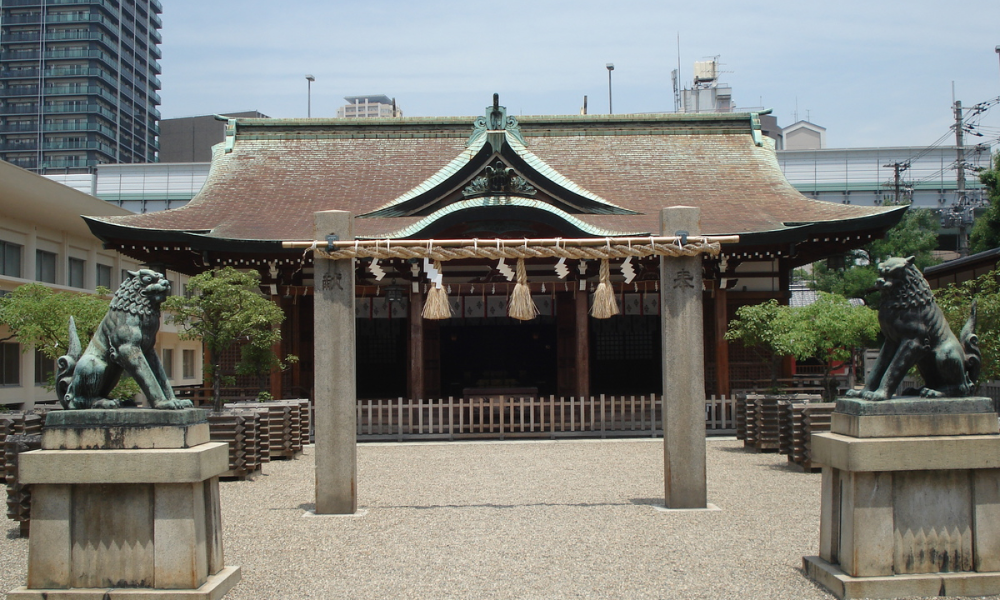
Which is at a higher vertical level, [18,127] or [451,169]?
[18,127]

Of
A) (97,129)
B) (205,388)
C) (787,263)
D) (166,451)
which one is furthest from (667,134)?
(97,129)

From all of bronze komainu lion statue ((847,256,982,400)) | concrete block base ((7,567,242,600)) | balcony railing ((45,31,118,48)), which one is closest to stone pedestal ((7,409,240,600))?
concrete block base ((7,567,242,600))

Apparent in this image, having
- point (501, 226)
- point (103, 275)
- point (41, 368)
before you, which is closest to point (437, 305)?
point (501, 226)

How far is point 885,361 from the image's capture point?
5.42 meters

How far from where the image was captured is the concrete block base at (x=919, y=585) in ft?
16.1

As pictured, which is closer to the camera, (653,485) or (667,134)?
(653,485)

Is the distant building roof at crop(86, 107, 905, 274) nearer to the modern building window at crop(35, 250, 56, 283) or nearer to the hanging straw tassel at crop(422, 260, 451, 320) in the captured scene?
the hanging straw tassel at crop(422, 260, 451, 320)

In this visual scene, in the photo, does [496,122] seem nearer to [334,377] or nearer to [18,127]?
[334,377]

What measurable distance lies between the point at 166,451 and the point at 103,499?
0.53 meters

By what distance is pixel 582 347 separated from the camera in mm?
15453

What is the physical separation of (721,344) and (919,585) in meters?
10.8

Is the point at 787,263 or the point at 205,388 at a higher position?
the point at 787,263

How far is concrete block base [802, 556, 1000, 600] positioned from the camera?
16.1ft

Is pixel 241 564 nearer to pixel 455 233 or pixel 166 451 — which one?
pixel 166 451
